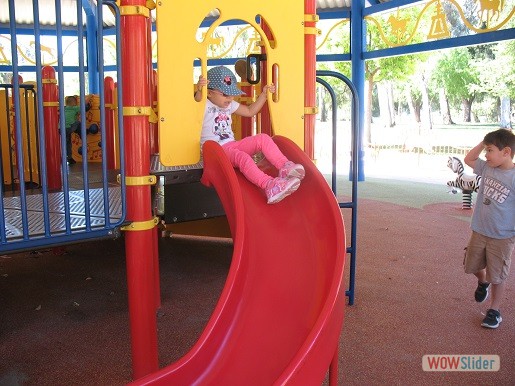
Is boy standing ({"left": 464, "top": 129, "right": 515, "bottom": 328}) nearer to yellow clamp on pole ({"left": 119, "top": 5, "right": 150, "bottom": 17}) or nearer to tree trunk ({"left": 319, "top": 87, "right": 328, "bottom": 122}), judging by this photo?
yellow clamp on pole ({"left": 119, "top": 5, "right": 150, "bottom": 17})

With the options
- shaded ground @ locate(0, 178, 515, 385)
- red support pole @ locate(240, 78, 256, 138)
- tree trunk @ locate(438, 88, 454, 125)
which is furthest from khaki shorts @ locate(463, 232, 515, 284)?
tree trunk @ locate(438, 88, 454, 125)

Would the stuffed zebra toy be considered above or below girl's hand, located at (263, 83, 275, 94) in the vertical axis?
below

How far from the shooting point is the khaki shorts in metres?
3.28

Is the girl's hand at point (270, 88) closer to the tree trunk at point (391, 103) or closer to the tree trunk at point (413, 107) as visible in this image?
the tree trunk at point (413, 107)

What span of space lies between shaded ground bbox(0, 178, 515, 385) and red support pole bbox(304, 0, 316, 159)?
→ 47.9 inches

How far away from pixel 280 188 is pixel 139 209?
2.36 ft

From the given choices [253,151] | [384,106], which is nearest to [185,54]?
[253,151]

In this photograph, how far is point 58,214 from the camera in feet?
9.50

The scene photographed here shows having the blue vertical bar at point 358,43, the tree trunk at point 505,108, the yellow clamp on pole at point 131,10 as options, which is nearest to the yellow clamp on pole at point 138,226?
the yellow clamp on pole at point 131,10

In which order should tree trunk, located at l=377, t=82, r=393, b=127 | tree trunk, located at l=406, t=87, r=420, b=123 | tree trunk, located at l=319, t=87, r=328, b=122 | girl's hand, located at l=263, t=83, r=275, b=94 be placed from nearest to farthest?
girl's hand, located at l=263, t=83, r=275, b=94
tree trunk, located at l=319, t=87, r=328, b=122
tree trunk, located at l=406, t=87, r=420, b=123
tree trunk, located at l=377, t=82, r=393, b=127

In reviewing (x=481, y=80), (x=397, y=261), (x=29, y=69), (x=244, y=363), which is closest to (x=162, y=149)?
(x=244, y=363)

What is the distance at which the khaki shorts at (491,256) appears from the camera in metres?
3.28

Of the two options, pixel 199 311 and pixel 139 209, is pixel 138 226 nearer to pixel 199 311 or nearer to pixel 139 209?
pixel 139 209

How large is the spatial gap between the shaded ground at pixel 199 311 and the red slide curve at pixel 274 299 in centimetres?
68
